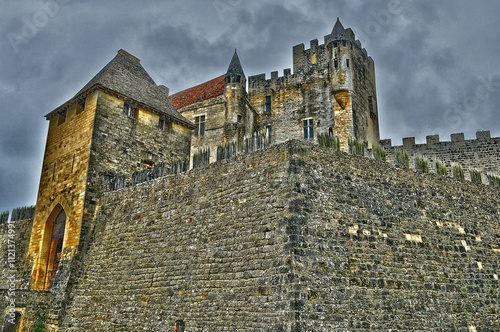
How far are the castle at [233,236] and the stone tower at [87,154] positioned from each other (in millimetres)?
76

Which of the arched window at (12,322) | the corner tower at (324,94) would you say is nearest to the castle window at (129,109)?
the arched window at (12,322)

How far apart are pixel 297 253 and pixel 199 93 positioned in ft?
73.6

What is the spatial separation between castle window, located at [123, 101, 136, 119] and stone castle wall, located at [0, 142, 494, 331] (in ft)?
17.5

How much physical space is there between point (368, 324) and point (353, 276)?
124 centimetres

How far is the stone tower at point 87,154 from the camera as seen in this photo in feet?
56.2

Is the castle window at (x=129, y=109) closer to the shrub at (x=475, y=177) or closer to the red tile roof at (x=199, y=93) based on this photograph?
Result: the red tile roof at (x=199, y=93)

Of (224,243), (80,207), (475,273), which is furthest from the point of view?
(80,207)

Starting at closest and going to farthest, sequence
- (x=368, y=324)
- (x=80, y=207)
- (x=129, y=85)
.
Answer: (x=368, y=324), (x=80, y=207), (x=129, y=85)

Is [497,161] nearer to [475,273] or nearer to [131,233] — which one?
[475,273]

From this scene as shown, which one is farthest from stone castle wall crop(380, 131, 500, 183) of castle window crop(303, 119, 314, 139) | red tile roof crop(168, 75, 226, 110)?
red tile roof crop(168, 75, 226, 110)

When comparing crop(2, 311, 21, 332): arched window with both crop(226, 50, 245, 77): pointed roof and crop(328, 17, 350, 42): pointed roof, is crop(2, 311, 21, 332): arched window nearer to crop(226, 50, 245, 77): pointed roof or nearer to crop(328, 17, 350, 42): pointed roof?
crop(226, 50, 245, 77): pointed roof

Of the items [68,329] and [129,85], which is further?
[129,85]

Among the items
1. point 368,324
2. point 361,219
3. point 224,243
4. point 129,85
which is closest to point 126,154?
point 129,85

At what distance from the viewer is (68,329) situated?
14.5 m
